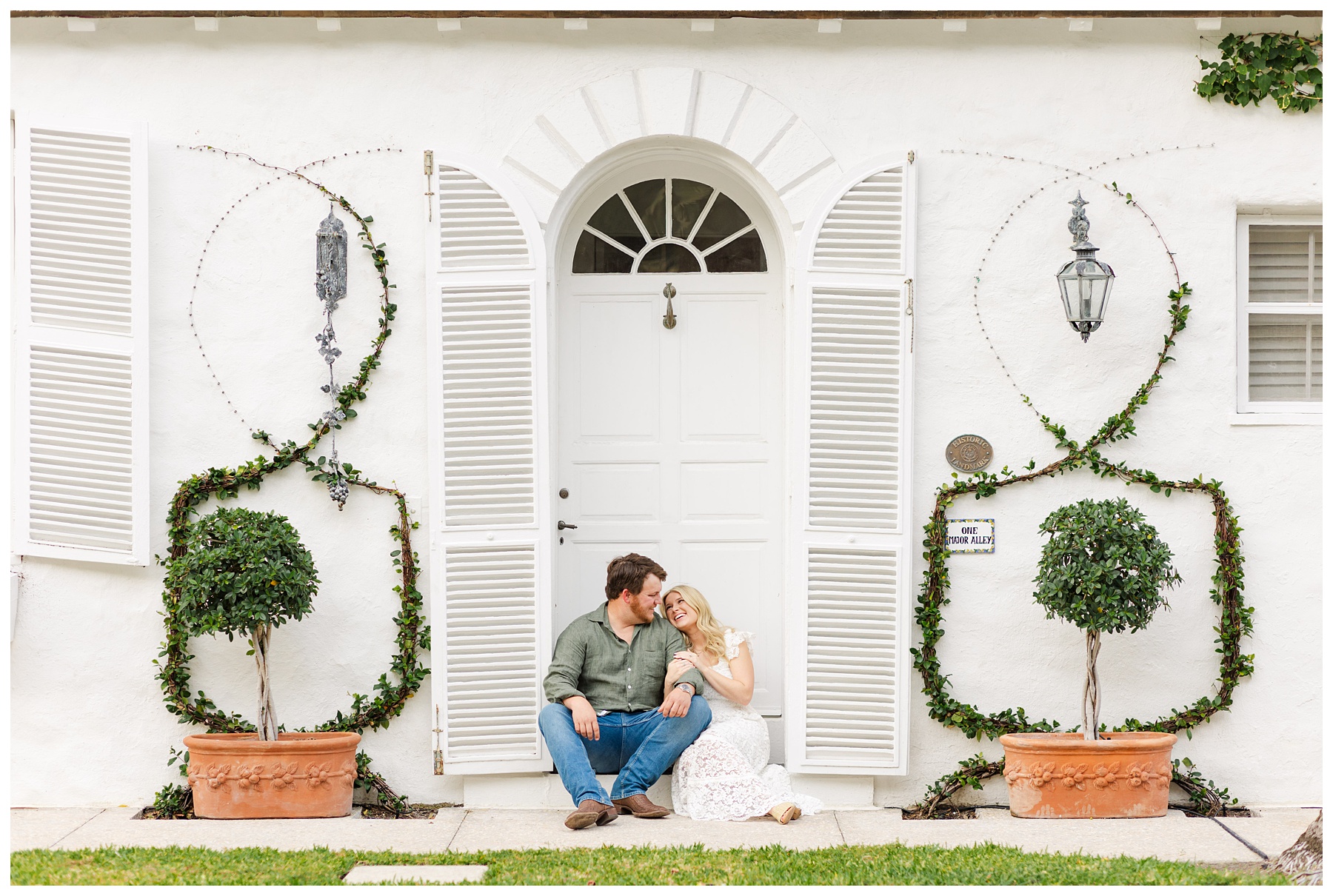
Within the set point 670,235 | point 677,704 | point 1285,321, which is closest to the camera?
point 677,704

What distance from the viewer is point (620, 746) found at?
18.6 feet

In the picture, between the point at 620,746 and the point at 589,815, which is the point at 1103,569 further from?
the point at 589,815

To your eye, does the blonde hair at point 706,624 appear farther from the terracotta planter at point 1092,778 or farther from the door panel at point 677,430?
the terracotta planter at point 1092,778

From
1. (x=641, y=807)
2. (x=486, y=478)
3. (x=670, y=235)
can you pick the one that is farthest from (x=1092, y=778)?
(x=670, y=235)

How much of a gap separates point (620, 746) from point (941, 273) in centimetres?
245

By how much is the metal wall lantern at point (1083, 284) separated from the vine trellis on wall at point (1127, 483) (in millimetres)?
313

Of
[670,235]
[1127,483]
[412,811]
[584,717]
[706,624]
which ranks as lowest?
[412,811]

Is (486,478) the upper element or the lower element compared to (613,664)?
upper

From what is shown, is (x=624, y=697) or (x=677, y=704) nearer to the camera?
(x=677, y=704)

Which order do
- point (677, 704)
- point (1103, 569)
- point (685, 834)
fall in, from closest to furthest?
point (685, 834)
point (1103, 569)
point (677, 704)

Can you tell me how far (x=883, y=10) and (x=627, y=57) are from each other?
1.11 metres

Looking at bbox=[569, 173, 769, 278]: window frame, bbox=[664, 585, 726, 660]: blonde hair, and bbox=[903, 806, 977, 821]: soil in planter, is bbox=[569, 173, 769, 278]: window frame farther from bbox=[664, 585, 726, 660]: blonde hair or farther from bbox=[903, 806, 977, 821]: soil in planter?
bbox=[903, 806, 977, 821]: soil in planter

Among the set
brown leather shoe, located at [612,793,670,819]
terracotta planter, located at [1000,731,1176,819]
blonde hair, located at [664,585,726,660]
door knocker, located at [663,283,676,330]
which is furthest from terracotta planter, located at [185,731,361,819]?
terracotta planter, located at [1000,731,1176,819]

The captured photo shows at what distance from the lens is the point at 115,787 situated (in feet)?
19.3
